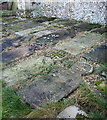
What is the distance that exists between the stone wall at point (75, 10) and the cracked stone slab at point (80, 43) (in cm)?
111

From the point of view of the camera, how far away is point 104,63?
7.71ft

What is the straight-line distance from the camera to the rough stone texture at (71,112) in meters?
1.37

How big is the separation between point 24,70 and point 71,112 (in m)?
1.18

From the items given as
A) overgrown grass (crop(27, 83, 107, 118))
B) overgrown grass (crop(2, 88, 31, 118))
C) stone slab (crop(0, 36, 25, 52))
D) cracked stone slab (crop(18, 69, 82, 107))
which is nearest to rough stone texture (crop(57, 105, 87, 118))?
overgrown grass (crop(27, 83, 107, 118))

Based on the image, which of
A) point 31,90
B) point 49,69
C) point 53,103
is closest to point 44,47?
point 49,69

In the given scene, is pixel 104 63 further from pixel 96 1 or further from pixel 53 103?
pixel 96 1

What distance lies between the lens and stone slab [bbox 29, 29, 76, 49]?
3.40 metres

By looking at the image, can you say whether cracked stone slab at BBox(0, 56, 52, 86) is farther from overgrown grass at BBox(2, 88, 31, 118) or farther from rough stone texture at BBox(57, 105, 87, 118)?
rough stone texture at BBox(57, 105, 87, 118)

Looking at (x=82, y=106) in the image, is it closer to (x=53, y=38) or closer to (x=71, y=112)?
(x=71, y=112)

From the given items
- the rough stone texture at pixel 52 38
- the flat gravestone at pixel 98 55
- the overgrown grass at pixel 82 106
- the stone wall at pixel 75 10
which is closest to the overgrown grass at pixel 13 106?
the overgrown grass at pixel 82 106

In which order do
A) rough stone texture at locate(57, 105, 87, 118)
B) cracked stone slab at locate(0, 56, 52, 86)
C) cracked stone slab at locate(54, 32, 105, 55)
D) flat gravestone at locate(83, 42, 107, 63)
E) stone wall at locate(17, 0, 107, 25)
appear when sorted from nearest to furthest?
rough stone texture at locate(57, 105, 87, 118), cracked stone slab at locate(0, 56, 52, 86), flat gravestone at locate(83, 42, 107, 63), cracked stone slab at locate(54, 32, 105, 55), stone wall at locate(17, 0, 107, 25)

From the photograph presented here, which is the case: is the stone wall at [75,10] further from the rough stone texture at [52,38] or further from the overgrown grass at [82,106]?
the overgrown grass at [82,106]

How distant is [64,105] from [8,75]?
3.57 ft

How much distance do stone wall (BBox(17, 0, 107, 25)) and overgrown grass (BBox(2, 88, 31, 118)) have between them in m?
3.80
